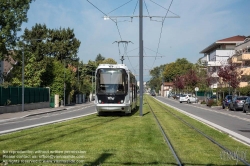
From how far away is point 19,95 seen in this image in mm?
39094

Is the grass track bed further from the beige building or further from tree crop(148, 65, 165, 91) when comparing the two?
tree crop(148, 65, 165, 91)

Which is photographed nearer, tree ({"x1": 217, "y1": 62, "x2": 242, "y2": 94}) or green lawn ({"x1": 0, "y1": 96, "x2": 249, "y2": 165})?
green lawn ({"x1": 0, "y1": 96, "x2": 249, "y2": 165})

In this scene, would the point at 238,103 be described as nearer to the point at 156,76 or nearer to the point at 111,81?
the point at 111,81

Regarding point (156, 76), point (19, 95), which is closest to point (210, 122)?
point (19, 95)

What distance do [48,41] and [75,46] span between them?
5.01 meters

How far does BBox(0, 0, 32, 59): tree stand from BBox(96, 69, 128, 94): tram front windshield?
41.8 feet

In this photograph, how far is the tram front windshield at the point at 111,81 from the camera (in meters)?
25.3

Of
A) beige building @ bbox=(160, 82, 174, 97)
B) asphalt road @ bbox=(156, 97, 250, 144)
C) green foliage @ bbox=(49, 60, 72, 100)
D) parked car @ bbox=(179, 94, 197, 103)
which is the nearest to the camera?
asphalt road @ bbox=(156, 97, 250, 144)

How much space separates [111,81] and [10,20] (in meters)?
14.3

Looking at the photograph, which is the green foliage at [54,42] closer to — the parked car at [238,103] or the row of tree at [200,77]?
the row of tree at [200,77]

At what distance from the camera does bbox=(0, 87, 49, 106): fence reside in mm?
35594

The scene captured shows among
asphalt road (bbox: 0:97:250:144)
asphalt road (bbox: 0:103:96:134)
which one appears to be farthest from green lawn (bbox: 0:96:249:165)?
asphalt road (bbox: 0:103:96:134)

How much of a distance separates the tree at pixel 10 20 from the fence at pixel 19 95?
11.2 feet

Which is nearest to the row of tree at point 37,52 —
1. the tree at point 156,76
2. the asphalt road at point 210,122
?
the asphalt road at point 210,122
